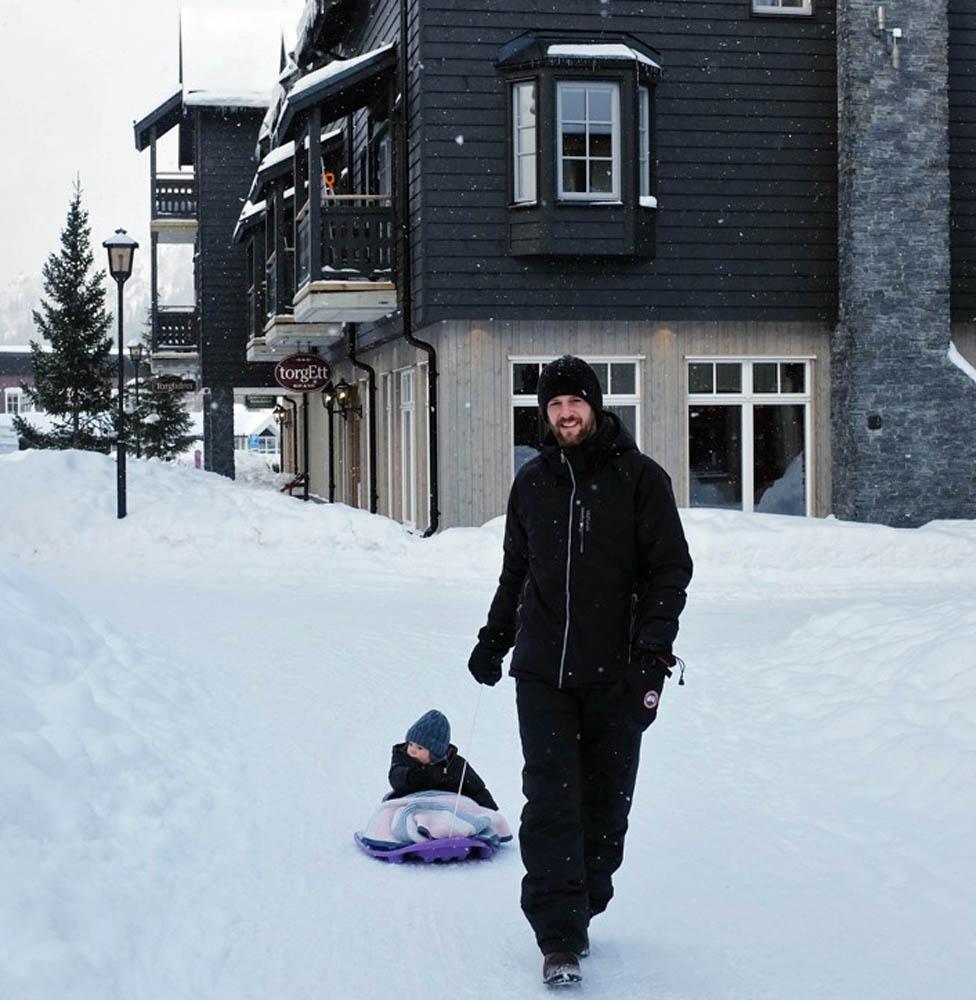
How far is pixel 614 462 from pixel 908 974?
67.9 inches

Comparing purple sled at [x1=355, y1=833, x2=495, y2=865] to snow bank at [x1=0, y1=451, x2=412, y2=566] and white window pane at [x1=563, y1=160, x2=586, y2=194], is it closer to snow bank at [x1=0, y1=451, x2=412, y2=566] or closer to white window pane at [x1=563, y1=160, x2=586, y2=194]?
snow bank at [x1=0, y1=451, x2=412, y2=566]

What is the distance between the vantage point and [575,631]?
4797 millimetres

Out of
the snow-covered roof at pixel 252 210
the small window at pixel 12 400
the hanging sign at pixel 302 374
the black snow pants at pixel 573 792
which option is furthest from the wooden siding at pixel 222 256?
the small window at pixel 12 400

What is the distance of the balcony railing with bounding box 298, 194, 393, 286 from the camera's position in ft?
68.8

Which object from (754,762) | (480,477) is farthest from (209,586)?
(754,762)

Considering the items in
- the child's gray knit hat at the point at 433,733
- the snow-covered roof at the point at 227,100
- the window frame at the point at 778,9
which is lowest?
the child's gray knit hat at the point at 433,733

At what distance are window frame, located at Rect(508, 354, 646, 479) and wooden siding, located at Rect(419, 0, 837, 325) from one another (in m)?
0.56

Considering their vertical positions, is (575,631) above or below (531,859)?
→ above

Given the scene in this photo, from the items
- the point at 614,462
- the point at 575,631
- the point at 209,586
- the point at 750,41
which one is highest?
the point at 750,41

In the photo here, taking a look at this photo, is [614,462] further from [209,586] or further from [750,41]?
[750,41]

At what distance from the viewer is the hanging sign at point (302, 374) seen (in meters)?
26.9

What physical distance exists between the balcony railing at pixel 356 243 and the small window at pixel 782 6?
5.38 metres

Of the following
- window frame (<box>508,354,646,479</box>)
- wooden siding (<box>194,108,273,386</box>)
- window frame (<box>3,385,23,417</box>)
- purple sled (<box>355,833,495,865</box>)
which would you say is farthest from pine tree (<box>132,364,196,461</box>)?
window frame (<box>3,385,23,417</box>)

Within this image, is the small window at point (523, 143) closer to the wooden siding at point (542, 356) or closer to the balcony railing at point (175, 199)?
the wooden siding at point (542, 356)
